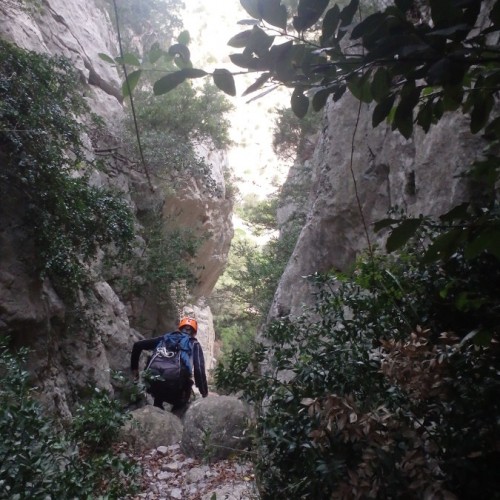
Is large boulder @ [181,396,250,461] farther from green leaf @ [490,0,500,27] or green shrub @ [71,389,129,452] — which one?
green leaf @ [490,0,500,27]

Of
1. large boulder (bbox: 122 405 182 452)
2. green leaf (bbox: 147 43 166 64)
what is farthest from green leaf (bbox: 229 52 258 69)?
large boulder (bbox: 122 405 182 452)

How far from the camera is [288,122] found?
1324 centimetres

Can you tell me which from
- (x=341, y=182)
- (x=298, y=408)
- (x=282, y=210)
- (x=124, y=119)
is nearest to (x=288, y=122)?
(x=282, y=210)

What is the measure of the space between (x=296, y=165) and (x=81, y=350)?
9.33m

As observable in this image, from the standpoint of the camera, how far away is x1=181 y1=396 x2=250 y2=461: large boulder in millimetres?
5141

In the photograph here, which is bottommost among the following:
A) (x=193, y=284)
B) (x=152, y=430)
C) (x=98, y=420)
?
(x=152, y=430)

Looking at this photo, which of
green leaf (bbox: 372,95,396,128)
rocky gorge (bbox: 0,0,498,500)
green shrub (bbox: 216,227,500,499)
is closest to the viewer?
green leaf (bbox: 372,95,396,128)

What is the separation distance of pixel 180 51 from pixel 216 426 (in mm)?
4781

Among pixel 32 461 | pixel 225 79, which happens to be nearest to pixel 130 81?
pixel 225 79

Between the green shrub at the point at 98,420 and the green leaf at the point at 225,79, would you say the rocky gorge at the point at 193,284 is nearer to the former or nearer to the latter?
the green shrub at the point at 98,420

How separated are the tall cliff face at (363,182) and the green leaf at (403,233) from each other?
3.37 meters

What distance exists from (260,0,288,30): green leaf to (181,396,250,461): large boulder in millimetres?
4576

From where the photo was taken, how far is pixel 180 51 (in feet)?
4.42

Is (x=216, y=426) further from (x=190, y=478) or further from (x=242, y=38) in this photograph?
(x=242, y=38)
